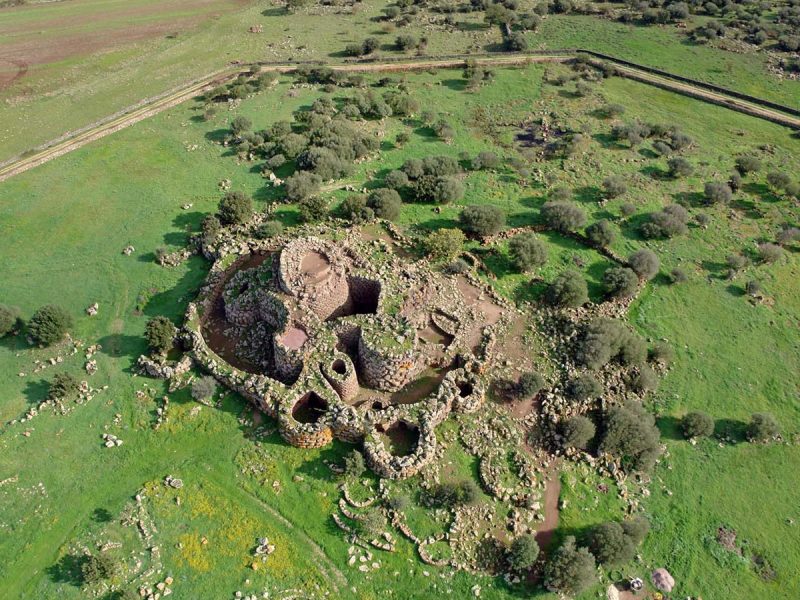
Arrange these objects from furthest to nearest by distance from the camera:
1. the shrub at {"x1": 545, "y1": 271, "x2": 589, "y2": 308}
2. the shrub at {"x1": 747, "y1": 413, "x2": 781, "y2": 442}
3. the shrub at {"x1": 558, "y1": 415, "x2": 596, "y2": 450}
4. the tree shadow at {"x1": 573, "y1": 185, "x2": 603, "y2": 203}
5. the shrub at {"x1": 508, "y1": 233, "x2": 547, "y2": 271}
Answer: the tree shadow at {"x1": 573, "y1": 185, "x2": 603, "y2": 203} < the shrub at {"x1": 508, "y1": 233, "x2": 547, "y2": 271} < the shrub at {"x1": 545, "y1": 271, "x2": 589, "y2": 308} < the shrub at {"x1": 747, "y1": 413, "x2": 781, "y2": 442} < the shrub at {"x1": 558, "y1": 415, "x2": 596, "y2": 450}

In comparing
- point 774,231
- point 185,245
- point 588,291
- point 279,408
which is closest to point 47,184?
point 185,245

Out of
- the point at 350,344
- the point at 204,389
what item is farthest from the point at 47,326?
the point at 350,344

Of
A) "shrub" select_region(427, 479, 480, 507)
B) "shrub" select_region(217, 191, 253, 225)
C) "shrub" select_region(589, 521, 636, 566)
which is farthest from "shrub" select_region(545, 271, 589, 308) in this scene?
"shrub" select_region(217, 191, 253, 225)

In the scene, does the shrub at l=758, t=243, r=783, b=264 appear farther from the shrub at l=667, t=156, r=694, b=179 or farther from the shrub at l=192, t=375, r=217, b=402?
the shrub at l=192, t=375, r=217, b=402

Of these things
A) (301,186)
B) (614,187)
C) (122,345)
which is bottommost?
(122,345)

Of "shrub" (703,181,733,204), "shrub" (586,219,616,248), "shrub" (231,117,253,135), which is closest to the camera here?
"shrub" (586,219,616,248)

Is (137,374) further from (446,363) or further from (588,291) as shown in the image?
(588,291)

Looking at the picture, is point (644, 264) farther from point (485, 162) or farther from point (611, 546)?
point (611, 546)
